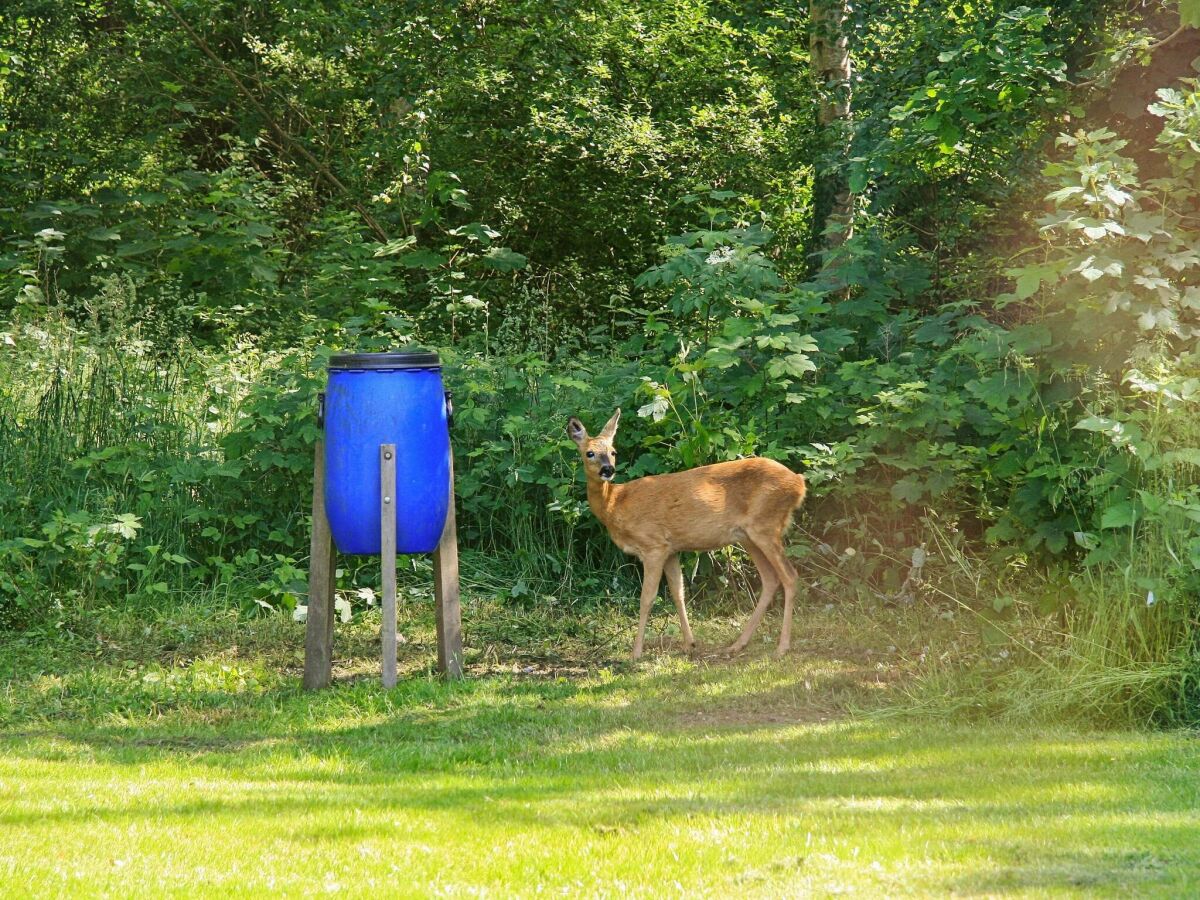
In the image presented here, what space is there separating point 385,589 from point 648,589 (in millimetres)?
1532

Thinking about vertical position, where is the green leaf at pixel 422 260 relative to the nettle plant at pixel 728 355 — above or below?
above

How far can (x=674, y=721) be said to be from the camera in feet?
21.2

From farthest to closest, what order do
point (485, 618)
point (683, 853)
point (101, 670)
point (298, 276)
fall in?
point (298, 276), point (485, 618), point (101, 670), point (683, 853)

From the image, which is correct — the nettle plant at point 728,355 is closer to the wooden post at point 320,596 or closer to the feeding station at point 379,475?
the feeding station at point 379,475

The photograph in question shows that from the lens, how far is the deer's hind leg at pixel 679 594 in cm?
792

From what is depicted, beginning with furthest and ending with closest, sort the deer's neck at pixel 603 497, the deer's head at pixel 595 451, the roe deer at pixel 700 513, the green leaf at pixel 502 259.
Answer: the green leaf at pixel 502 259, the deer's neck at pixel 603 497, the roe deer at pixel 700 513, the deer's head at pixel 595 451

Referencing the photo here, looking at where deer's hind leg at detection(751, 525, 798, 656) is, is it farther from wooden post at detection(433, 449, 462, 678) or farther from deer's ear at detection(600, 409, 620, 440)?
wooden post at detection(433, 449, 462, 678)

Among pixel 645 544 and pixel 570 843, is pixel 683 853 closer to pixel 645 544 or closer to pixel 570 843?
pixel 570 843

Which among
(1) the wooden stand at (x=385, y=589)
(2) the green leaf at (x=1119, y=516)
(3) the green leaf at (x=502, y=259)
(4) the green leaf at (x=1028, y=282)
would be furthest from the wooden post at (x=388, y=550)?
(3) the green leaf at (x=502, y=259)

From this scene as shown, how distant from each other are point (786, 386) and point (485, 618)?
2.28m

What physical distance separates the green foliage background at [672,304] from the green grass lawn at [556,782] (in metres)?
0.96

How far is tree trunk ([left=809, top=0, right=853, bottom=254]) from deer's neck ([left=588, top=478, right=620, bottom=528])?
367cm

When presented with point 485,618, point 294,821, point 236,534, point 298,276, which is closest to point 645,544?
point 485,618

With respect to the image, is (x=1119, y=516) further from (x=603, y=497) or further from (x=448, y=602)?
(x=448, y=602)
